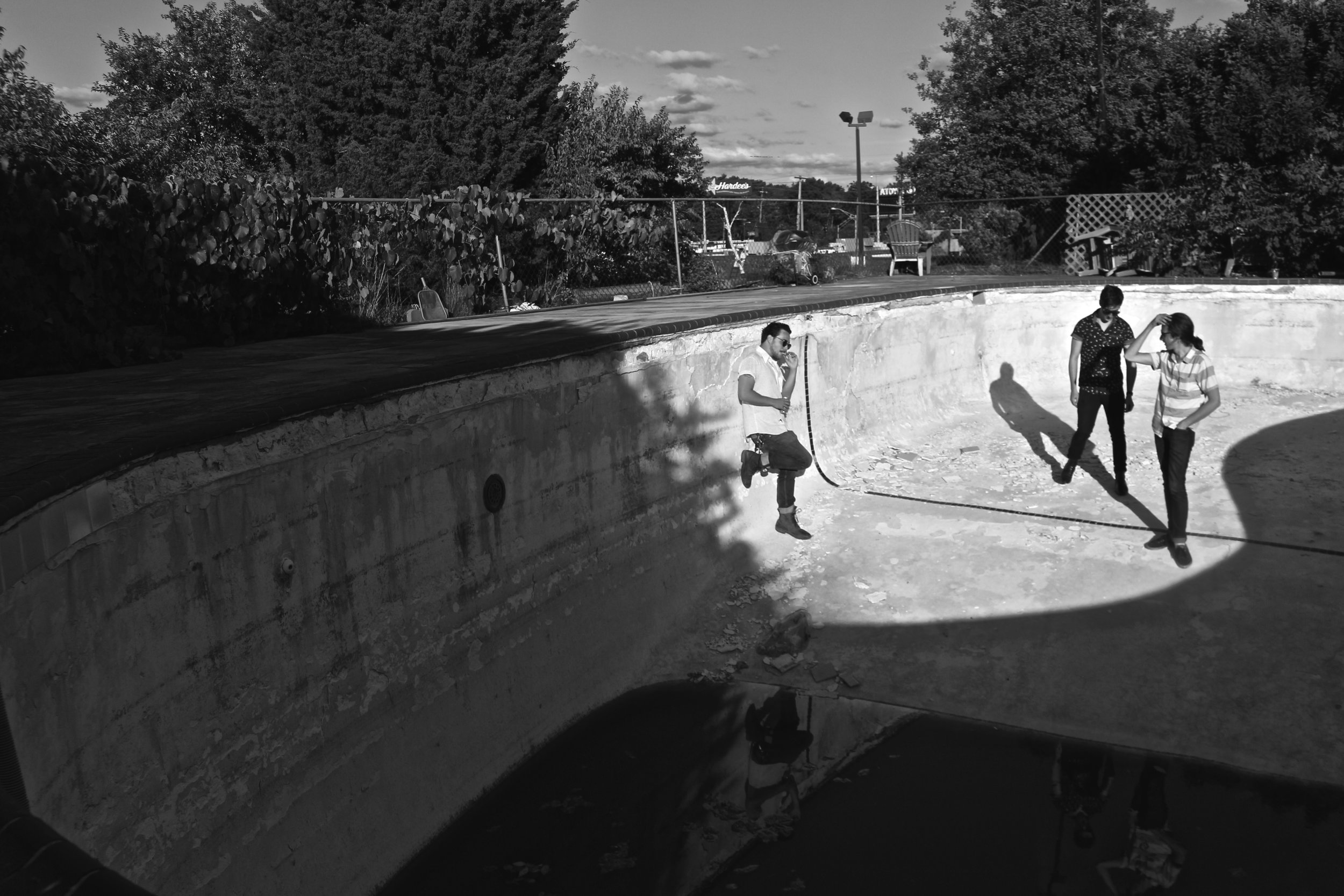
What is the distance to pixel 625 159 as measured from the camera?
27.0 metres

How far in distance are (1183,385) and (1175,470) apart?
69 centimetres

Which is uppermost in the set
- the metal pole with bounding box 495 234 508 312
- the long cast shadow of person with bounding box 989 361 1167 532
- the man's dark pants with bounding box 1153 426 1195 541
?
the metal pole with bounding box 495 234 508 312

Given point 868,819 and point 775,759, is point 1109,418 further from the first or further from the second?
point 868,819

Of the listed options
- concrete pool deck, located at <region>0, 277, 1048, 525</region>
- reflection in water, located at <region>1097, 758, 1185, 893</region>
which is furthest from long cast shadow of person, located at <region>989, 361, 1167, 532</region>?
reflection in water, located at <region>1097, 758, 1185, 893</region>

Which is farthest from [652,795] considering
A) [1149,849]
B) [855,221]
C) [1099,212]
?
[1099,212]

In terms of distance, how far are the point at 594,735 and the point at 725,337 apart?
4.12 m

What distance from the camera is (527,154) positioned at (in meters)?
29.4

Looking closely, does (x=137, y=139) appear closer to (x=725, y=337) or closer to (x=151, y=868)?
(x=725, y=337)

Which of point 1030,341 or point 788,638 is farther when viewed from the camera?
point 1030,341

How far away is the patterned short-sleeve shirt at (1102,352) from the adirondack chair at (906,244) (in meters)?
13.3

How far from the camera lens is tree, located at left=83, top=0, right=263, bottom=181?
108ft

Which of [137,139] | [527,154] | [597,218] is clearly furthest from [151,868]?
[137,139]

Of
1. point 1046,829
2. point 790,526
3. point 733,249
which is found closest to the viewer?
point 1046,829

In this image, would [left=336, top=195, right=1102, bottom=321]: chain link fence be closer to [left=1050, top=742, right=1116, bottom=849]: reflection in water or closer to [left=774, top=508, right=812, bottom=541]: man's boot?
[left=774, top=508, right=812, bottom=541]: man's boot
